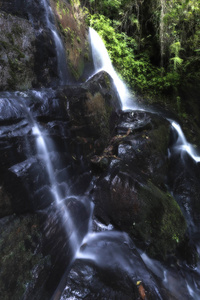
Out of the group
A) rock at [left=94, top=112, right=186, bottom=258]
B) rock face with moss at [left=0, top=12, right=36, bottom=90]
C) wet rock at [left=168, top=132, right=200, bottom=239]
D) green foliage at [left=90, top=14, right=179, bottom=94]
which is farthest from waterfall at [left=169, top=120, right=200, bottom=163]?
rock face with moss at [left=0, top=12, right=36, bottom=90]

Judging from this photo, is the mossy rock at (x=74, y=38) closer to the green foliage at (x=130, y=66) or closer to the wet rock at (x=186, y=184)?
the green foliage at (x=130, y=66)

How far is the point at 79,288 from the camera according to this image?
240cm

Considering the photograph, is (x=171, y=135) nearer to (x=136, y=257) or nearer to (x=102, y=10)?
(x=136, y=257)

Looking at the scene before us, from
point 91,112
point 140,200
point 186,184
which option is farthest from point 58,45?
point 186,184

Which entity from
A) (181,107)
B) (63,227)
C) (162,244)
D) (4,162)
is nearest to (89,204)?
(63,227)

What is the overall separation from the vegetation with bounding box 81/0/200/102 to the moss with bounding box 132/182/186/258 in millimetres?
5655

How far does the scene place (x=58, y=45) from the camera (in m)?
4.46

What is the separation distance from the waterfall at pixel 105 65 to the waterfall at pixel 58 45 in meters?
2.08

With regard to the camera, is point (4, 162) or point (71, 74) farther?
point (71, 74)

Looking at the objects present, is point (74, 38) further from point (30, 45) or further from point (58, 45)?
point (30, 45)

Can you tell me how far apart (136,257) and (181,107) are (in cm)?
606

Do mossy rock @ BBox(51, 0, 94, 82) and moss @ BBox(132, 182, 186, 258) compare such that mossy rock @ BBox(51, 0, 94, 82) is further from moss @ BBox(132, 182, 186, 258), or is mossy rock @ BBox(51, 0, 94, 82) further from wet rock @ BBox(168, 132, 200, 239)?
moss @ BBox(132, 182, 186, 258)

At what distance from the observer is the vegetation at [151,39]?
7.71m

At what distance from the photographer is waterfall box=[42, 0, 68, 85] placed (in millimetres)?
4230
